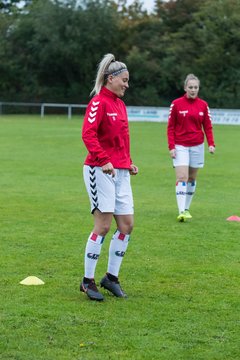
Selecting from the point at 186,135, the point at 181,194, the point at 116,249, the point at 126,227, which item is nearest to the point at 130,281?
the point at 116,249

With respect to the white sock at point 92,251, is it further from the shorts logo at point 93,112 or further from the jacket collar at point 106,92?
the jacket collar at point 106,92

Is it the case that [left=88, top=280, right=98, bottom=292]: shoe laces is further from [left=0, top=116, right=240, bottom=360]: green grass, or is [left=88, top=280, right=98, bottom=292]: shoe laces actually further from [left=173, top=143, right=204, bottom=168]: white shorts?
[left=173, top=143, right=204, bottom=168]: white shorts

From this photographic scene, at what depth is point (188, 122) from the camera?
39.2ft

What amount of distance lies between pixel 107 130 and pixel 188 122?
16.9 feet

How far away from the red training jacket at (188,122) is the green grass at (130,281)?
1301mm

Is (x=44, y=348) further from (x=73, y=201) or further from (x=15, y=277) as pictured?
(x=73, y=201)

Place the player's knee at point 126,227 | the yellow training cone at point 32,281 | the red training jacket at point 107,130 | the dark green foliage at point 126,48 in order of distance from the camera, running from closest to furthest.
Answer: the red training jacket at point 107,130
the player's knee at point 126,227
the yellow training cone at point 32,281
the dark green foliage at point 126,48

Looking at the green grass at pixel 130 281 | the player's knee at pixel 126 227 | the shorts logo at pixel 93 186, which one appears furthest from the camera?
the player's knee at pixel 126 227

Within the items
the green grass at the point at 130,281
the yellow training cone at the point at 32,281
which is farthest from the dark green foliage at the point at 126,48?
the yellow training cone at the point at 32,281

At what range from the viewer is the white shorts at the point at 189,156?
12047 millimetres

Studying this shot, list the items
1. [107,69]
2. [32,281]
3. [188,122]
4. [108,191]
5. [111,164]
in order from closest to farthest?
[111,164] < [108,191] < [107,69] < [32,281] < [188,122]

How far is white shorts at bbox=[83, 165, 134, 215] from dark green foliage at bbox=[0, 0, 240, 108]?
5406cm

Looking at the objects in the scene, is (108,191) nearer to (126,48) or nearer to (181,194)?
(181,194)

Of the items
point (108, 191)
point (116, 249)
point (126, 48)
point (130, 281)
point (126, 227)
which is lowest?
point (130, 281)
